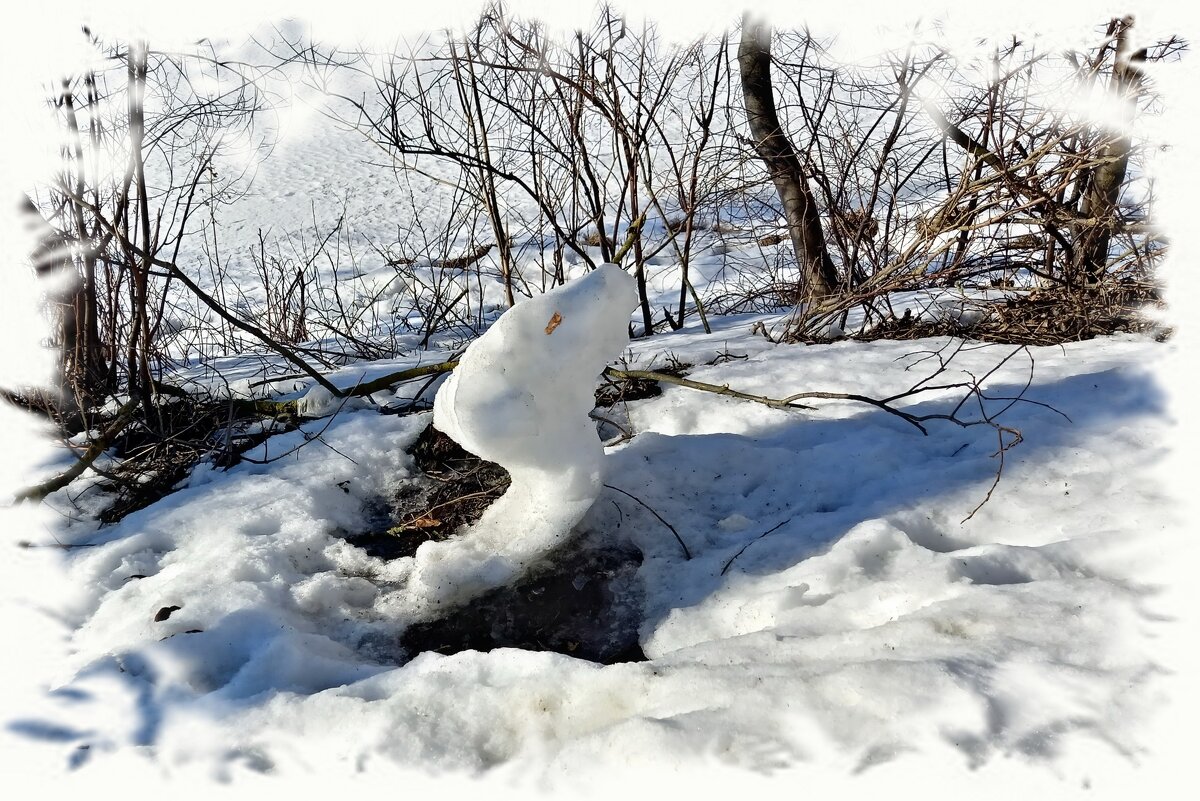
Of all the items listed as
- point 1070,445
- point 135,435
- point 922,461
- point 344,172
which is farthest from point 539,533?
point 344,172

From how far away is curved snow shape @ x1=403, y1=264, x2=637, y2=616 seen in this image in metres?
2.08

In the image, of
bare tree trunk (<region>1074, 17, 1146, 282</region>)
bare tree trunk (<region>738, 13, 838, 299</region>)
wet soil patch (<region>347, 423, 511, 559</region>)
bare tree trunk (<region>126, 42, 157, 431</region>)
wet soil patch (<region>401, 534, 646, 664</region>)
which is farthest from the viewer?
bare tree trunk (<region>738, 13, 838, 299</region>)

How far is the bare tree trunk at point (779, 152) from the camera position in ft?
14.4

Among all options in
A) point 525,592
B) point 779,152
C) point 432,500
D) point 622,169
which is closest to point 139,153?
point 432,500

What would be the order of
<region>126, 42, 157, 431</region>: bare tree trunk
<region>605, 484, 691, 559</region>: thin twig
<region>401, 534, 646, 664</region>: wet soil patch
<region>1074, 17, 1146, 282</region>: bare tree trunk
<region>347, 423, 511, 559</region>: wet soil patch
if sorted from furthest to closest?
<region>1074, 17, 1146, 282</region>: bare tree trunk → <region>126, 42, 157, 431</region>: bare tree trunk → <region>347, 423, 511, 559</region>: wet soil patch → <region>605, 484, 691, 559</region>: thin twig → <region>401, 534, 646, 664</region>: wet soil patch

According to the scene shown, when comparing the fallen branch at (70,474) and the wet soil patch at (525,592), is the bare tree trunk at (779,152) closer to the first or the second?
the wet soil patch at (525,592)

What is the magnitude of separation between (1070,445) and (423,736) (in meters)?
1.94

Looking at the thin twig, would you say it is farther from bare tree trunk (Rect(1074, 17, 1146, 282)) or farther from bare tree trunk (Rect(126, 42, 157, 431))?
bare tree trunk (Rect(1074, 17, 1146, 282))

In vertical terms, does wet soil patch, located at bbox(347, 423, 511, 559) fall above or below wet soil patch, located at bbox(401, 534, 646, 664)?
above

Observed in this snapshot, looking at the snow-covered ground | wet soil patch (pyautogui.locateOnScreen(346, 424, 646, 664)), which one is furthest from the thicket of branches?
wet soil patch (pyautogui.locateOnScreen(346, 424, 646, 664))

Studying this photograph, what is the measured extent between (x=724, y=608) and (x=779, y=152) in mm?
3171

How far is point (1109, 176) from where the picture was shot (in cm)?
382

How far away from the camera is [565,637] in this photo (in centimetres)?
205

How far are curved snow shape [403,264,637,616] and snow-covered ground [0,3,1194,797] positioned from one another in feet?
0.18
